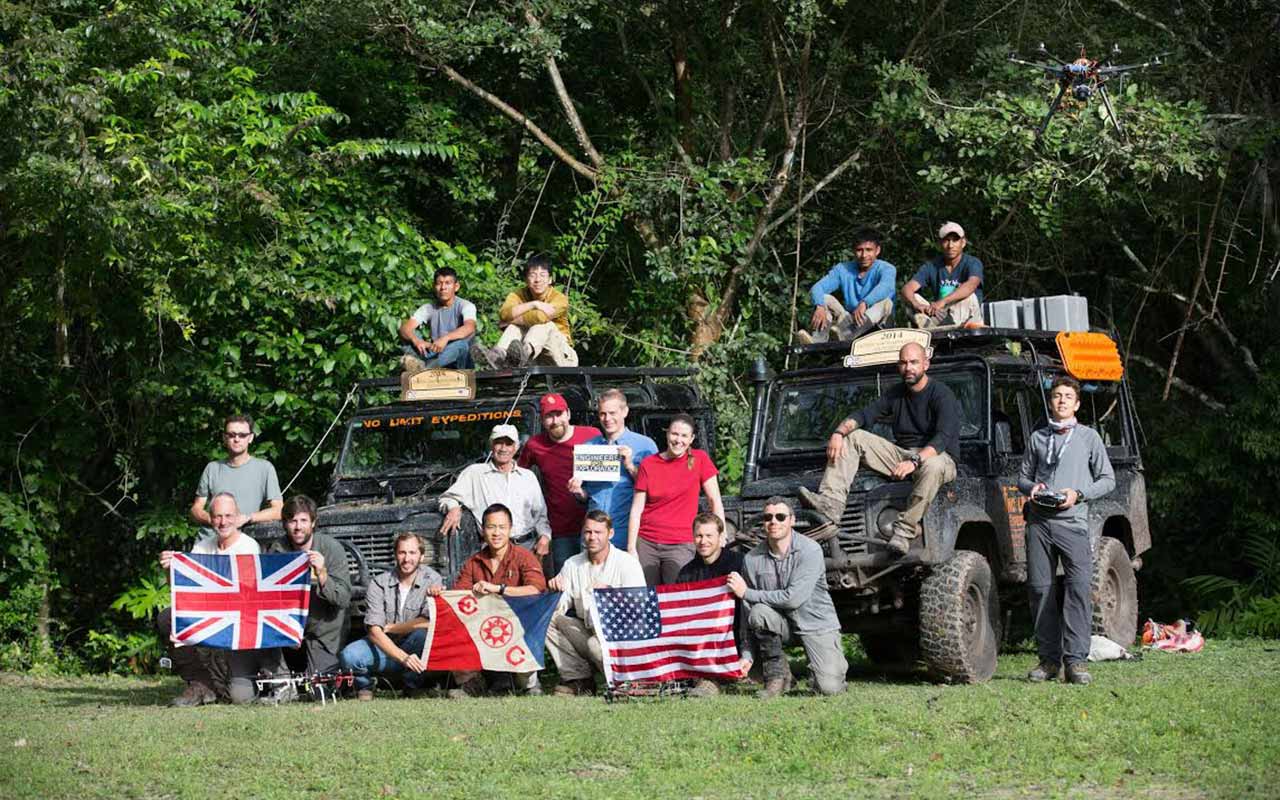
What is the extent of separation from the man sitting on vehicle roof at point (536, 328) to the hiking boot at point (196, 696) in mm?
3307

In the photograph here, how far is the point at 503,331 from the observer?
1378 centimetres

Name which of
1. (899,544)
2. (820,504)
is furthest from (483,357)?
(899,544)

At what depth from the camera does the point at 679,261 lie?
61.7 ft

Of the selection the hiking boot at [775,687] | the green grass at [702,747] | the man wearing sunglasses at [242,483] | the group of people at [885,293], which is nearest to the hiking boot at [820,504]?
the hiking boot at [775,687]

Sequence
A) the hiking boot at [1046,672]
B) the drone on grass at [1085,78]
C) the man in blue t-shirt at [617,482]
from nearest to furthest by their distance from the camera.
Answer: the hiking boot at [1046,672]
the man in blue t-shirt at [617,482]
the drone on grass at [1085,78]

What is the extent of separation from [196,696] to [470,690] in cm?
190

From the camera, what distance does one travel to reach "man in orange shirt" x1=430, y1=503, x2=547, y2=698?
37.9 feet

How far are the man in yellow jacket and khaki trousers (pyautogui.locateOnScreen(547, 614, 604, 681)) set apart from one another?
2.53 meters

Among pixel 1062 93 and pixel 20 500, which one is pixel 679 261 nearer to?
pixel 1062 93

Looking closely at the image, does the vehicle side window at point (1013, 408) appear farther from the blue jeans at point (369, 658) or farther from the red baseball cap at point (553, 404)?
the blue jeans at point (369, 658)

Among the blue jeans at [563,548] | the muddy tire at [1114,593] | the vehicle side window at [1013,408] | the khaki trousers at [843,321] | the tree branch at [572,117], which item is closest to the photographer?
the vehicle side window at [1013,408]

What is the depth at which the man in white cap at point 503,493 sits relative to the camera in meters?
12.1

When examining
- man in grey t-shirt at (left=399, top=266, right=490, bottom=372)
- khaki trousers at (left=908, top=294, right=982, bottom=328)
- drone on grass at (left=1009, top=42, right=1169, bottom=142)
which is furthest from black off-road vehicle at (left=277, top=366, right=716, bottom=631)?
drone on grass at (left=1009, top=42, right=1169, bottom=142)

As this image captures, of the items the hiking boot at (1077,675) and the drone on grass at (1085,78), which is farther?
the drone on grass at (1085,78)
